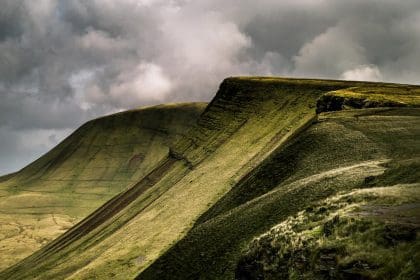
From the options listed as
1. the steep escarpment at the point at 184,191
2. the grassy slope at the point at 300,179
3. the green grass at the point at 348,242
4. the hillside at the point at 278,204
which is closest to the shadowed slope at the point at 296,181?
the grassy slope at the point at 300,179

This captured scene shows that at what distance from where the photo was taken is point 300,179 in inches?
2815

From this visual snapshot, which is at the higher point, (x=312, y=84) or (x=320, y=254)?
(x=312, y=84)

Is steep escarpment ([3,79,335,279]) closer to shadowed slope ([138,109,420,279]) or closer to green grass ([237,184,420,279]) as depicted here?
shadowed slope ([138,109,420,279])

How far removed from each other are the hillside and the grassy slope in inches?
8.7

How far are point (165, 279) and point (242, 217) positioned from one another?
13.1m

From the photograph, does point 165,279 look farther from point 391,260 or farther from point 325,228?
point 391,260

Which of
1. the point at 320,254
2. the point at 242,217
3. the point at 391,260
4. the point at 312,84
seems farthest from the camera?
the point at 312,84

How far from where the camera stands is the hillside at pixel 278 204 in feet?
123

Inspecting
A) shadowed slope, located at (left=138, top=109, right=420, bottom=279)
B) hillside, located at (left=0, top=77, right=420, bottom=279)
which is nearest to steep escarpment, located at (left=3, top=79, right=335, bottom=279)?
hillside, located at (left=0, top=77, right=420, bottom=279)

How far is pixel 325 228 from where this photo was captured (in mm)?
40469

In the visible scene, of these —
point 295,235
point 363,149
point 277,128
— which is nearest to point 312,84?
point 277,128

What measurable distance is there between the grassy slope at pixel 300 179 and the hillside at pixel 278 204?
22cm

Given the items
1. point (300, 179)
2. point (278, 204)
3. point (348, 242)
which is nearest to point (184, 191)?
point (300, 179)

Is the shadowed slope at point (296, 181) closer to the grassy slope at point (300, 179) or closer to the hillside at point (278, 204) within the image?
the grassy slope at point (300, 179)
